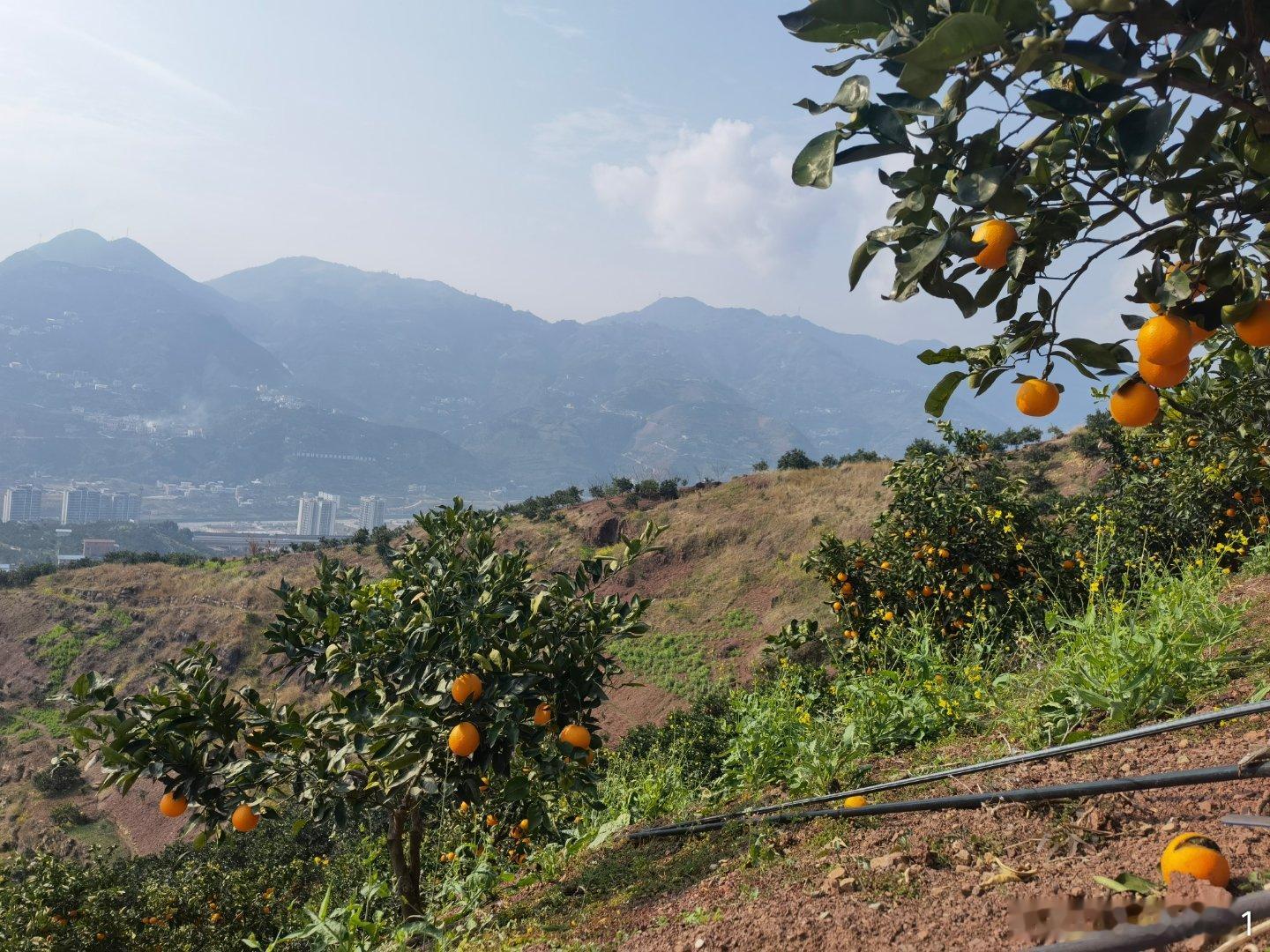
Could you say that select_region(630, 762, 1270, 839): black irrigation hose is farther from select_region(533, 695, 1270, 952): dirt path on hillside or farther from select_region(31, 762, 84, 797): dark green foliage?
select_region(31, 762, 84, 797): dark green foliage

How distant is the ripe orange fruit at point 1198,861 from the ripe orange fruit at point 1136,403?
2.65 feet

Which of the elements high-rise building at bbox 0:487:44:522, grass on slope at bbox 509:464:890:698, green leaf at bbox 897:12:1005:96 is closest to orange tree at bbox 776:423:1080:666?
green leaf at bbox 897:12:1005:96

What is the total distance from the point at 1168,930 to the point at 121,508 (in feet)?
471

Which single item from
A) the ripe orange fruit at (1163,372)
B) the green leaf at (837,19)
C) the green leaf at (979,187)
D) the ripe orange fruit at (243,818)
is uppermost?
the green leaf at (837,19)

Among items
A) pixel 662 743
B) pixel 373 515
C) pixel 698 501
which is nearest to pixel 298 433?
pixel 373 515

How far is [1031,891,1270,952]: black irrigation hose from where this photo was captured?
904 millimetres

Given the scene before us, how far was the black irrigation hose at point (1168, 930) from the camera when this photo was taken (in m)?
0.90

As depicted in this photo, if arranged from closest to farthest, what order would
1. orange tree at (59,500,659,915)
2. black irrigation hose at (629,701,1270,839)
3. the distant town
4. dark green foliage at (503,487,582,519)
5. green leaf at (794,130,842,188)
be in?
green leaf at (794,130,842,188) < black irrigation hose at (629,701,1270,839) < orange tree at (59,500,659,915) < dark green foliage at (503,487,582,519) < the distant town

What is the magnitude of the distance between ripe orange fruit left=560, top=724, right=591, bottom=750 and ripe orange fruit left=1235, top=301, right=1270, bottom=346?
236 centimetres

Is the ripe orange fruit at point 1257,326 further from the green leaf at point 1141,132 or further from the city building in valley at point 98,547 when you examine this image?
the city building in valley at point 98,547

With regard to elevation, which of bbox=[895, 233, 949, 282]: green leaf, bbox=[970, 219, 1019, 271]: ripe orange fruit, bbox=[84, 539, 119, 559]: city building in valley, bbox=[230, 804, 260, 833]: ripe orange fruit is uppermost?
bbox=[970, 219, 1019, 271]: ripe orange fruit

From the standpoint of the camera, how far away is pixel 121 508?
394 ft

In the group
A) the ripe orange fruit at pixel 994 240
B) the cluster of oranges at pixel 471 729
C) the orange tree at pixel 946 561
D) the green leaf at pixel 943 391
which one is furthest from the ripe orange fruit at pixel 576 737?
the orange tree at pixel 946 561

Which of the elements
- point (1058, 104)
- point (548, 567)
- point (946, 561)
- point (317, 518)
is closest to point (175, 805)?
point (1058, 104)
